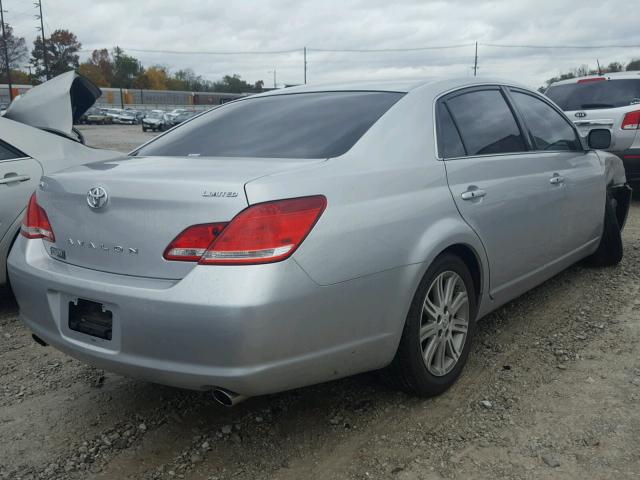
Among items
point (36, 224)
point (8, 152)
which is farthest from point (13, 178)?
point (36, 224)

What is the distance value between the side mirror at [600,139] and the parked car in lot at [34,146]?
387cm

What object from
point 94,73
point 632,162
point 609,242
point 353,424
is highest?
point 94,73

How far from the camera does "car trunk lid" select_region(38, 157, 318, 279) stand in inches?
89.7

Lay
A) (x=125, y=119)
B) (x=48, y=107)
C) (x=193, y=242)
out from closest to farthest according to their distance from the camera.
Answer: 1. (x=193, y=242)
2. (x=48, y=107)
3. (x=125, y=119)

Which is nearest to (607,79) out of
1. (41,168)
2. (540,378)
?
(540,378)

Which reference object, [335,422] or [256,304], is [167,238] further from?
[335,422]

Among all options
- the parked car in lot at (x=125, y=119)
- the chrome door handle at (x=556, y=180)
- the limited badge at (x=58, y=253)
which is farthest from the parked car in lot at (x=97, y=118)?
the limited badge at (x=58, y=253)

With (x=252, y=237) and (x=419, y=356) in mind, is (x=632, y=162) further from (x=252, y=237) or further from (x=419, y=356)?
(x=252, y=237)

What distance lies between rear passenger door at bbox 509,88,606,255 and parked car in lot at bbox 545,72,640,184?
3772 mm

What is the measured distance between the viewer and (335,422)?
2.84m

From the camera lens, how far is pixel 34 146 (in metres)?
4.73

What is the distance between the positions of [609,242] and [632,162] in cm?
358

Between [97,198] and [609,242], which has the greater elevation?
[97,198]

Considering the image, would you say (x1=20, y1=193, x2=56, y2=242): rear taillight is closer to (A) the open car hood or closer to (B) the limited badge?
(B) the limited badge
